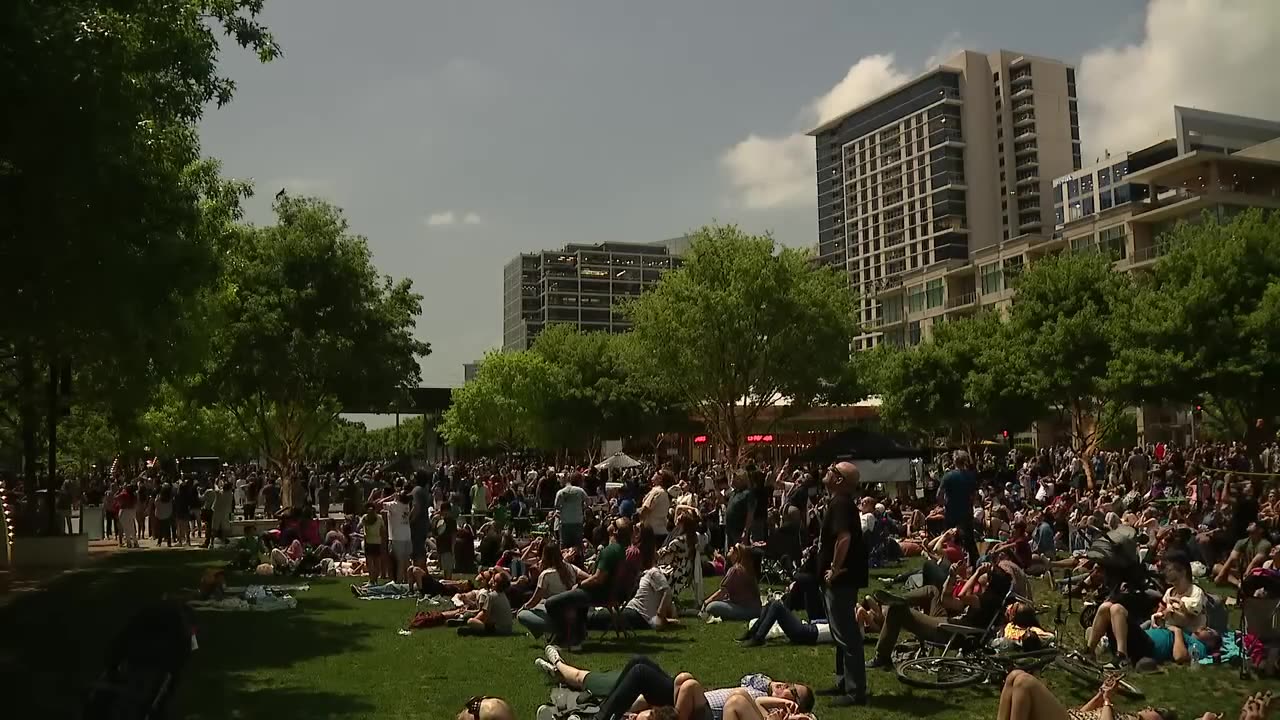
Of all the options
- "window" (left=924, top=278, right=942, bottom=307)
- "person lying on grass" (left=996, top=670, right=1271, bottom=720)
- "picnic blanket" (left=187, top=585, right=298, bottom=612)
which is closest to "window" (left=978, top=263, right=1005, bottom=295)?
"window" (left=924, top=278, right=942, bottom=307)

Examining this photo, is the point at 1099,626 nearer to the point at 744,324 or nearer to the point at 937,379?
the point at 744,324

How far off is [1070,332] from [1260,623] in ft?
113

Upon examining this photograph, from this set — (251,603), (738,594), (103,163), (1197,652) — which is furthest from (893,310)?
(103,163)

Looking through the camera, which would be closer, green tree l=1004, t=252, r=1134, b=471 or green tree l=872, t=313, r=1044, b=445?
green tree l=1004, t=252, r=1134, b=471

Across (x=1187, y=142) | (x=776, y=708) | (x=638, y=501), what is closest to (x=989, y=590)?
(x=776, y=708)

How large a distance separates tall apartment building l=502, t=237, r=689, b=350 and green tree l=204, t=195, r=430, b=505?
144m

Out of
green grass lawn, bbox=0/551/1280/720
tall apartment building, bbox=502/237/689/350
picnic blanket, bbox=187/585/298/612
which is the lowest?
green grass lawn, bbox=0/551/1280/720

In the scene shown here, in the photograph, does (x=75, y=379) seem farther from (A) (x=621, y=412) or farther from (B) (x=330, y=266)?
(A) (x=621, y=412)

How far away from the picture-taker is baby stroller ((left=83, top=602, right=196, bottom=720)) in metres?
5.54

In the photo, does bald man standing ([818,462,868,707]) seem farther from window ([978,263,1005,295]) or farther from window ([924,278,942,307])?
window ([924,278,942,307])

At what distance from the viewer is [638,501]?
25188 millimetres

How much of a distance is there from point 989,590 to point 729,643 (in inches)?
111

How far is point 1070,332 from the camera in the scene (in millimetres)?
41531

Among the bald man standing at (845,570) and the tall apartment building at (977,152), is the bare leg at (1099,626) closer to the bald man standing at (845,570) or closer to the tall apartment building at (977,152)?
the bald man standing at (845,570)
